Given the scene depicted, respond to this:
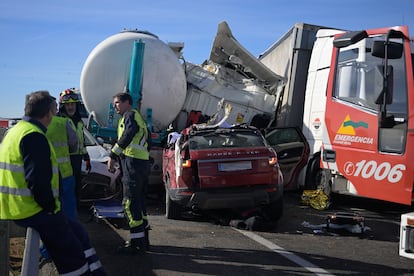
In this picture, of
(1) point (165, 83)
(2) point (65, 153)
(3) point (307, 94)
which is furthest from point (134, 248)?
(3) point (307, 94)

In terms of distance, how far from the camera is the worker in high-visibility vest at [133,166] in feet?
19.0

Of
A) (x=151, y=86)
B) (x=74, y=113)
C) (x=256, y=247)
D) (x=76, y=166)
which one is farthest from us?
(x=151, y=86)

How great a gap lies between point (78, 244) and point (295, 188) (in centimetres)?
743

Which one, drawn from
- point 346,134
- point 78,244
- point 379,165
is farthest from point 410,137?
point 78,244

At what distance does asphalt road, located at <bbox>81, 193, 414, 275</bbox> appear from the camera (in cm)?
530

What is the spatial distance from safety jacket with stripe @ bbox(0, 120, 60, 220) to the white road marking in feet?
9.91

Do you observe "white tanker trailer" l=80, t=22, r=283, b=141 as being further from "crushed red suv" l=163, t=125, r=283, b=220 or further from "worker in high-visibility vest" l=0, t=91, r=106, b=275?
"worker in high-visibility vest" l=0, t=91, r=106, b=275

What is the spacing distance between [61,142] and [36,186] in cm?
184

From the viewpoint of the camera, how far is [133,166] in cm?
589

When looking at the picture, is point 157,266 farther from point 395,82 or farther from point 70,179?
point 395,82

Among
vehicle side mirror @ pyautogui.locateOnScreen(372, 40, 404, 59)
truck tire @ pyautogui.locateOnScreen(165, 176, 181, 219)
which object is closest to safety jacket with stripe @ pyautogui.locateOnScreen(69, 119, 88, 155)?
truck tire @ pyautogui.locateOnScreen(165, 176, 181, 219)

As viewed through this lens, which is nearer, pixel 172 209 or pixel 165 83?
pixel 172 209

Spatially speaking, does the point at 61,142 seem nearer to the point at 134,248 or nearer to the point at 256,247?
the point at 134,248

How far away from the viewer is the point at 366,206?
966 centimetres
